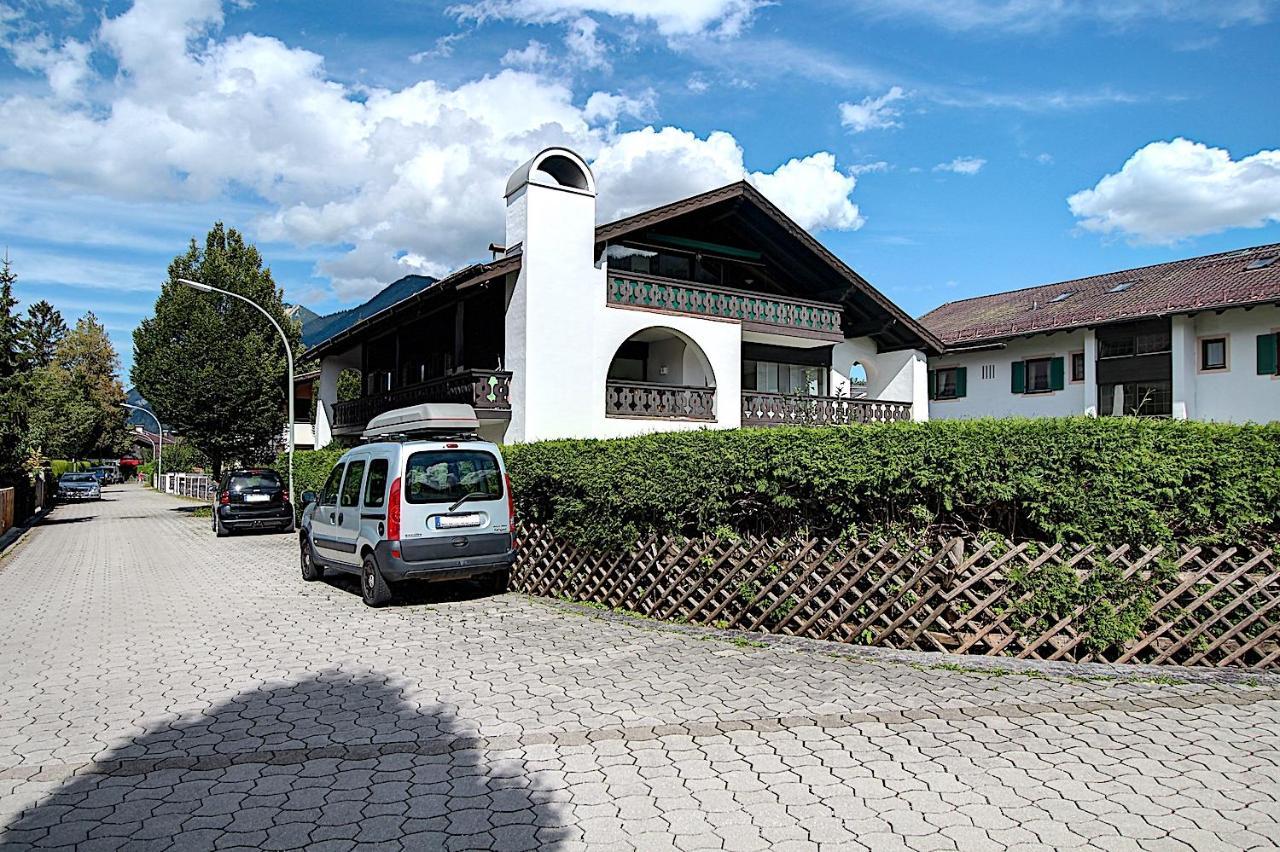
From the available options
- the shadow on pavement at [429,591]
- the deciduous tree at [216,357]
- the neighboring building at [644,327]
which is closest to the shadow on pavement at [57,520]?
the deciduous tree at [216,357]

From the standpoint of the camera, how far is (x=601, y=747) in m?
5.51

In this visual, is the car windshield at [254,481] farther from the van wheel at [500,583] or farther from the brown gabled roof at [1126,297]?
the brown gabled roof at [1126,297]

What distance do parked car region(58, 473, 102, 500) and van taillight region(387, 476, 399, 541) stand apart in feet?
151

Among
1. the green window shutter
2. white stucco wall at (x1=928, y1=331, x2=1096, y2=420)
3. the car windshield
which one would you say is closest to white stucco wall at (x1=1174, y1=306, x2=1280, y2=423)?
the green window shutter

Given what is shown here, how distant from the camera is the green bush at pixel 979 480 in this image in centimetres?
699

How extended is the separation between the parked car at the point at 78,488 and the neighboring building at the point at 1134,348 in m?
43.6

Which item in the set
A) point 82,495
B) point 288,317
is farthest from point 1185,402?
point 82,495

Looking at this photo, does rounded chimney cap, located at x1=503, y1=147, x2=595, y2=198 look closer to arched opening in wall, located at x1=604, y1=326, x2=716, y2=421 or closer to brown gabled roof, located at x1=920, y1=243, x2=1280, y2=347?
arched opening in wall, located at x1=604, y1=326, x2=716, y2=421

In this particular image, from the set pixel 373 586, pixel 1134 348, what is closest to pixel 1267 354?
pixel 1134 348

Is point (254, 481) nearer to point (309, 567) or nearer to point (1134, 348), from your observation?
point (309, 567)

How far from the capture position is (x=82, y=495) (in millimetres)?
48656

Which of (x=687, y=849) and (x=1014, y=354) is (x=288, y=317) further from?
(x=687, y=849)

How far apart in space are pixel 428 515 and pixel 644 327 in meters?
11.2

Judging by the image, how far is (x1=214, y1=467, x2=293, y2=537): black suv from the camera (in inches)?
937
